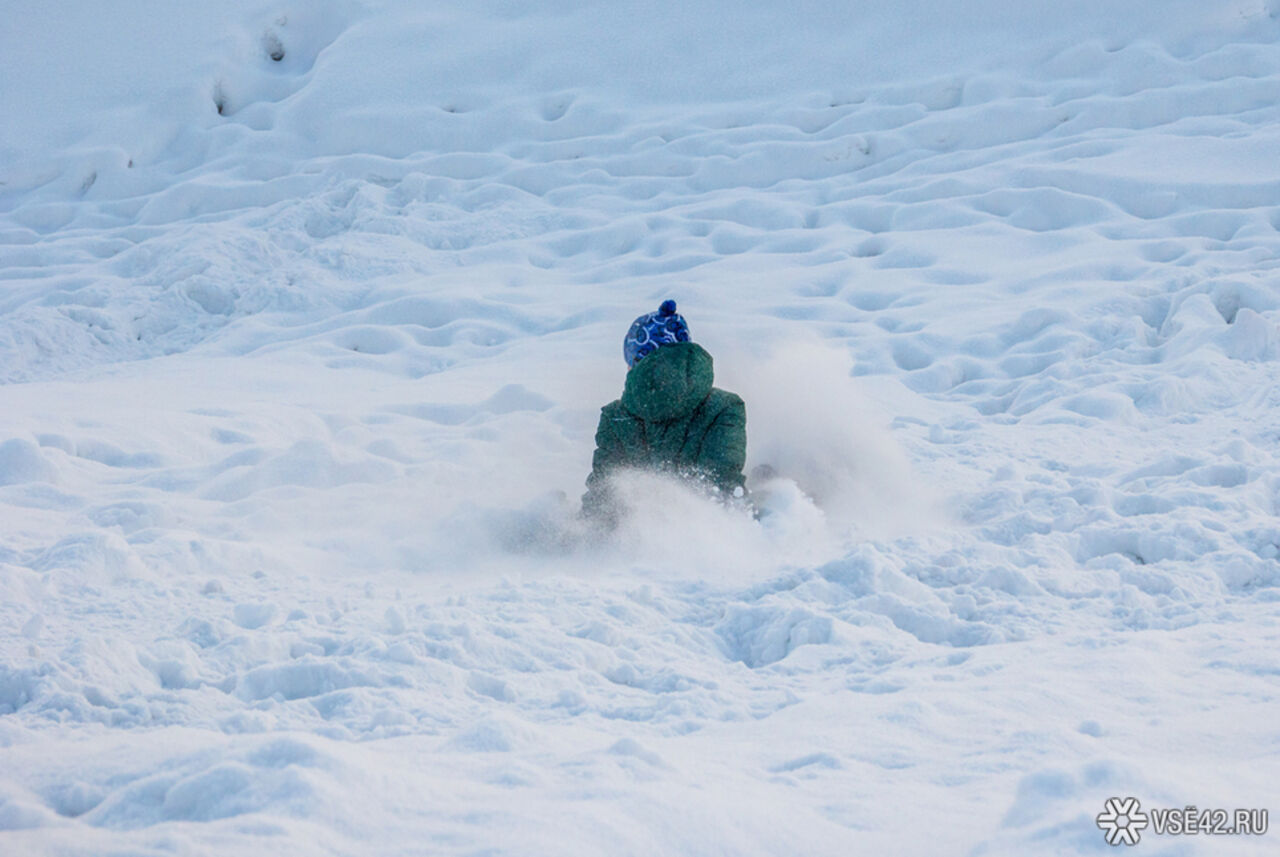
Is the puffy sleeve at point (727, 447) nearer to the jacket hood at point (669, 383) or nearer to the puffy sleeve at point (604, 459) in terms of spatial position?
the jacket hood at point (669, 383)

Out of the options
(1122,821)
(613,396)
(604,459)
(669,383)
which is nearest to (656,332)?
(669,383)

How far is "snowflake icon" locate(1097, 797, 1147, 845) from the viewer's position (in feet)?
5.69

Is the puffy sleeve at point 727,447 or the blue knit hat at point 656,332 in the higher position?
the blue knit hat at point 656,332

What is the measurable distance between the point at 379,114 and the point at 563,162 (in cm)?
170

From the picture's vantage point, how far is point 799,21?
34.8 feet

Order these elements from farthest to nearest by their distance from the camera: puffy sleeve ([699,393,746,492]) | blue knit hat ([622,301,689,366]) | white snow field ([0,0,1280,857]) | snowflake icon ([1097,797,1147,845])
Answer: blue knit hat ([622,301,689,366])
puffy sleeve ([699,393,746,492])
white snow field ([0,0,1280,857])
snowflake icon ([1097,797,1147,845])

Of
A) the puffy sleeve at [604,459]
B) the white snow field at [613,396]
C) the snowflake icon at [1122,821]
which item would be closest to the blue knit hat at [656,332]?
the puffy sleeve at [604,459]

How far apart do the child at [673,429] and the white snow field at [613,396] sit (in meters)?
0.16

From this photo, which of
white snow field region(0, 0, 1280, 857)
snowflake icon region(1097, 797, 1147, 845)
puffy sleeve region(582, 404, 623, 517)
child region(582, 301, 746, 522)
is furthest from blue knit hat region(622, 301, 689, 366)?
snowflake icon region(1097, 797, 1147, 845)

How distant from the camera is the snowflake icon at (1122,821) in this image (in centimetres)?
173

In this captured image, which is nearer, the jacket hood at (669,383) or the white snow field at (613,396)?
the white snow field at (613,396)

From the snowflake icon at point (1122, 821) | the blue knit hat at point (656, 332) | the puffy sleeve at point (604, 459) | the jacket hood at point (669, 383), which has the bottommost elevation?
the snowflake icon at point (1122, 821)

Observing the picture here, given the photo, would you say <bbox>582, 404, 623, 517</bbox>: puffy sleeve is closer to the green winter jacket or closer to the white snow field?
the green winter jacket

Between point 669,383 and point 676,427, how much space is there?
0.18m
